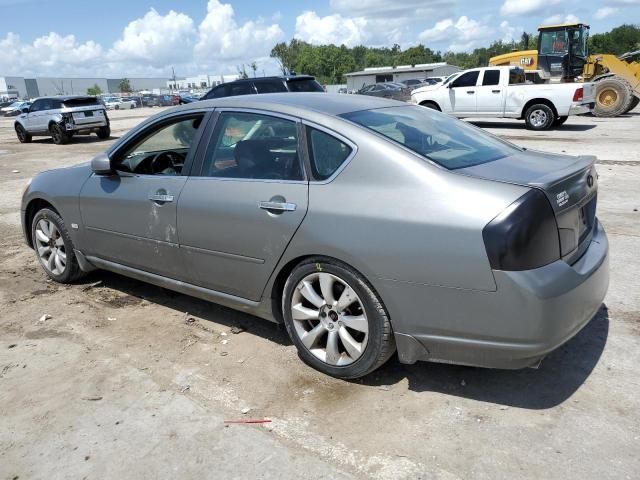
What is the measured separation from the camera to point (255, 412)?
3010 mm

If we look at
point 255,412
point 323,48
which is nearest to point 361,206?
point 255,412

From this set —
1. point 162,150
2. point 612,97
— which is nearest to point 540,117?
point 612,97

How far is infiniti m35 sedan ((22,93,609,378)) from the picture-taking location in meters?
2.61

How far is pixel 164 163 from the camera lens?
14.2 feet

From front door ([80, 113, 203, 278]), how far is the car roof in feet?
0.95

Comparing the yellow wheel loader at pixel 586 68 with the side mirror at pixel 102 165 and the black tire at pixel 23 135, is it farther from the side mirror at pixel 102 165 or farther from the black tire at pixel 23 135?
the black tire at pixel 23 135

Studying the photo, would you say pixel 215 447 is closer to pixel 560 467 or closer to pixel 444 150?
pixel 560 467

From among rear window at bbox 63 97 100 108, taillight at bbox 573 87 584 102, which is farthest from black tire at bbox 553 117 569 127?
rear window at bbox 63 97 100 108

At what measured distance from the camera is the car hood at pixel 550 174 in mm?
2707

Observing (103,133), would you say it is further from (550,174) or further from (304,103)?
(550,174)

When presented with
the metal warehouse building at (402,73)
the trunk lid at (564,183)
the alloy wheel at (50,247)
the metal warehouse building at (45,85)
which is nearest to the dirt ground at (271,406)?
the alloy wheel at (50,247)

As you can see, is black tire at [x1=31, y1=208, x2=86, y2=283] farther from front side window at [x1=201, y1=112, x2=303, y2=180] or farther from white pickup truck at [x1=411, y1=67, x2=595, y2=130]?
white pickup truck at [x1=411, y1=67, x2=595, y2=130]

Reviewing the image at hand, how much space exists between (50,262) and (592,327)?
4.55 metres

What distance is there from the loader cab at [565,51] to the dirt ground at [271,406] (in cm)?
1679
